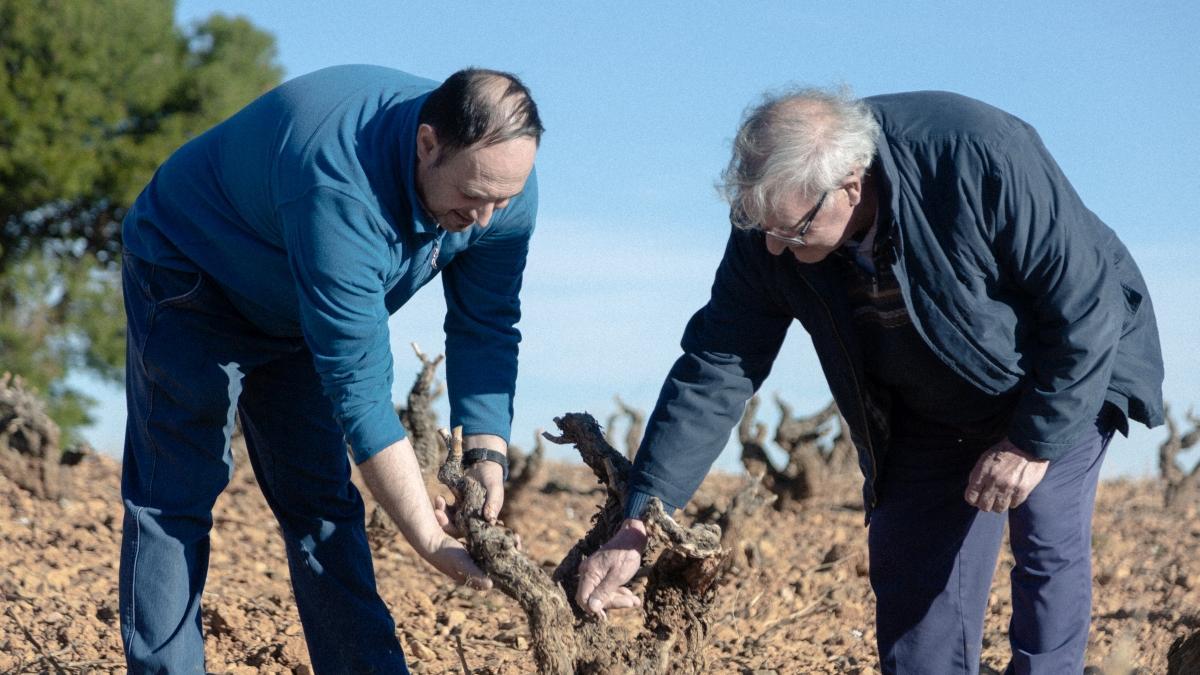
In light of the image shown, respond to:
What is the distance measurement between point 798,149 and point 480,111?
733 millimetres

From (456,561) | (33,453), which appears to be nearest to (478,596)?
(456,561)

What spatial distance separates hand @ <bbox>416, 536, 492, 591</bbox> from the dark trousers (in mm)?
1156

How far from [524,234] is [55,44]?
1398 centimetres

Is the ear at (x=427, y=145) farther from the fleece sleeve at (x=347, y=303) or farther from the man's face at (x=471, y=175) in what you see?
the fleece sleeve at (x=347, y=303)

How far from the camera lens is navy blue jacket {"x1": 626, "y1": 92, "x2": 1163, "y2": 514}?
298cm

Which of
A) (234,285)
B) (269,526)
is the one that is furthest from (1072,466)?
(269,526)

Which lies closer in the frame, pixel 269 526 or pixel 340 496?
pixel 340 496

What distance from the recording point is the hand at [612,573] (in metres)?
3.21

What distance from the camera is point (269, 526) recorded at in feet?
22.8

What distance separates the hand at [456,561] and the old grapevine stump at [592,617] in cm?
2

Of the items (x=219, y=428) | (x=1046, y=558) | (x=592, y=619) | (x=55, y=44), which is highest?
(x=55, y=44)

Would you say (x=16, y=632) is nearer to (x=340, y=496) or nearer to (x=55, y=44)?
(x=340, y=496)

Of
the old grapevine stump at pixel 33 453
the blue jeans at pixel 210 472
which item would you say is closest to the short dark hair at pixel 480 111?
the blue jeans at pixel 210 472

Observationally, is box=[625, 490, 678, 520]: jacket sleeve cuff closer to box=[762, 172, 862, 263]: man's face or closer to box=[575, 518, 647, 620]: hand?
box=[575, 518, 647, 620]: hand
